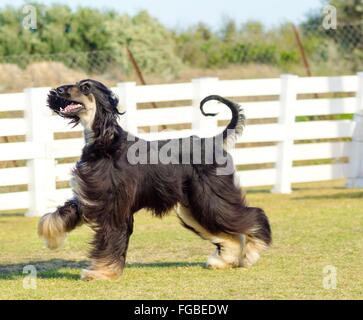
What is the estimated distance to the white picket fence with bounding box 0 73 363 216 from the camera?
458 inches

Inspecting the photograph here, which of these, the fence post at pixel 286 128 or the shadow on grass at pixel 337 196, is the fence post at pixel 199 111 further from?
the shadow on grass at pixel 337 196

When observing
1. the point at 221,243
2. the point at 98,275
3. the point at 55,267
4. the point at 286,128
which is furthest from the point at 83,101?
the point at 286,128

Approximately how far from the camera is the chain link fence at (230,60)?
56.3ft

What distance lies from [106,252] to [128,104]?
5.09 m

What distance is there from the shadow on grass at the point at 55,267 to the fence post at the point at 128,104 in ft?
12.3

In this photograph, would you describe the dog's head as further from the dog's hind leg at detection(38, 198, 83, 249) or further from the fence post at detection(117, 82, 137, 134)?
the fence post at detection(117, 82, 137, 134)

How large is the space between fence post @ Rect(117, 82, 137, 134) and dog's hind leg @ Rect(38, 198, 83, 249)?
4.74 metres

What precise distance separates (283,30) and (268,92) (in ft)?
33.0

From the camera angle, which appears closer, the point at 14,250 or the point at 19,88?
the point at 14,250
